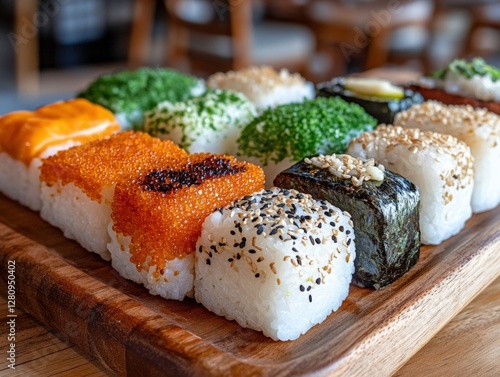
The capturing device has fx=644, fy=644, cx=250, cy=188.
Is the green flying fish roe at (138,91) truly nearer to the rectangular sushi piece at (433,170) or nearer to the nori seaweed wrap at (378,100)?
the nori seaweed wrap at (378,100)

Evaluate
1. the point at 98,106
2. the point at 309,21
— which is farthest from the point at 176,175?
the point at 309,21

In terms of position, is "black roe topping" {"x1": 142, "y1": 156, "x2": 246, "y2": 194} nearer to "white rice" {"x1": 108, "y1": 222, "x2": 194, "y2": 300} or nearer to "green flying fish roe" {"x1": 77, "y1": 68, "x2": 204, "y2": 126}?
"white rice" {"x1": 108, "y1": 222, "x2": 194, "y2": 300}

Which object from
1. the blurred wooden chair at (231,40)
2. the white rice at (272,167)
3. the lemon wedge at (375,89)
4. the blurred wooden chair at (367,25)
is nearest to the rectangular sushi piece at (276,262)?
the white rice at (272,167)

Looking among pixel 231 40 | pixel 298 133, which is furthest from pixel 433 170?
pixel 231 40

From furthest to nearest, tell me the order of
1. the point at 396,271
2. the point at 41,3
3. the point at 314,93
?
the point at 41,3, the point at 314,93, the point at 396,271

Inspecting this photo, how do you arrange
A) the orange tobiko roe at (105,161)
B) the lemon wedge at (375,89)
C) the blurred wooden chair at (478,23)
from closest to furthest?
the orange tobiko roe at (105,161), the lemon wedge at (375,89), the blurred wooden chair at (478,23)

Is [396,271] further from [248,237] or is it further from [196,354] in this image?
[196,354]

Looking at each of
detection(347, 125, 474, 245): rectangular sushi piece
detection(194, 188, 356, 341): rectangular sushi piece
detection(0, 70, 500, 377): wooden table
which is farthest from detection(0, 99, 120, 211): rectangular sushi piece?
detection(347, 125, 474, 245): rectangular sushi piece
